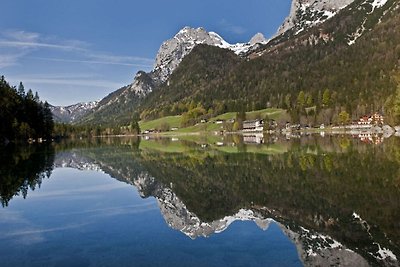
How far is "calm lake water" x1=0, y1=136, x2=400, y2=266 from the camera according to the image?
612 inches

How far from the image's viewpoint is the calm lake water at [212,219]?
15.5m

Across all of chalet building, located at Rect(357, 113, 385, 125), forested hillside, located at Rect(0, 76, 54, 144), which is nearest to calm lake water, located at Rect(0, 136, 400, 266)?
forested hillside, located at Rect(0, 76, 54, 144)

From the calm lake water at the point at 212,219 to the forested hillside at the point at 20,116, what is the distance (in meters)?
108

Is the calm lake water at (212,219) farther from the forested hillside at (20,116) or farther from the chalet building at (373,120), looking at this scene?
the chalet building at (373,120)

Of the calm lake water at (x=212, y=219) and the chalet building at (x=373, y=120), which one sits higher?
the chalet building at (x=373, y=120)

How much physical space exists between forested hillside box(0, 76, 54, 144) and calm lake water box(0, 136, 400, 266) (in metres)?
108

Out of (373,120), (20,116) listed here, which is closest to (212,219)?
(20,116)

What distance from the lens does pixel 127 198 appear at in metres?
30.9

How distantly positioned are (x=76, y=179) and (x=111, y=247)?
28038 mm

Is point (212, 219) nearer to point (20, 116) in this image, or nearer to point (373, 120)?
point (20, 116)

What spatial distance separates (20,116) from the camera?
153m

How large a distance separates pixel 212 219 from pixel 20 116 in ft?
478

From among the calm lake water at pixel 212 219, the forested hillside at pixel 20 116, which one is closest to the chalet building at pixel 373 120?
the forested hillside at pixel 20 116

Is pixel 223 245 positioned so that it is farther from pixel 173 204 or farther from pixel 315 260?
pixel 173 204
